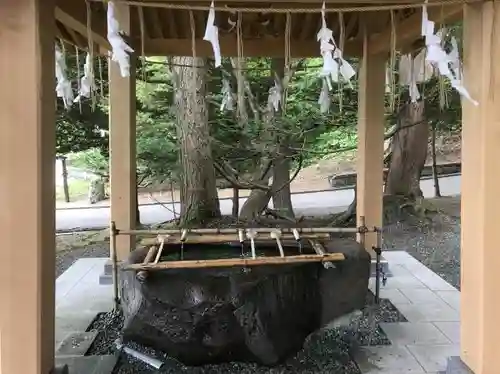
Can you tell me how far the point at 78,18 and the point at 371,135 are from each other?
2.81 m

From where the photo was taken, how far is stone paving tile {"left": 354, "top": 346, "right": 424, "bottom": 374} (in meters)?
3.34

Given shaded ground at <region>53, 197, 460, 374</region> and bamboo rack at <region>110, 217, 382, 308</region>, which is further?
shaded ground at <region>53, 197, 460, 374</region>

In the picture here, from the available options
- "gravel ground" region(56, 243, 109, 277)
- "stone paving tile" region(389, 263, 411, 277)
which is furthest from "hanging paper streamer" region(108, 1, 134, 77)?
"gravel ground" region(56, 243, 109, 277)

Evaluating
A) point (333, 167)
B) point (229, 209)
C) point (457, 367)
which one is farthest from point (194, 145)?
point (333, 167)

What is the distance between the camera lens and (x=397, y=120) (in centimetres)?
888

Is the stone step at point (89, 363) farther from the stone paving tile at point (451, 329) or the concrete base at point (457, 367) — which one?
the stone paving tile at point (451, 329)

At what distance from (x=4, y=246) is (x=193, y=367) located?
55.6 inches

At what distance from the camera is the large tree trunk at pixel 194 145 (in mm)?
7745

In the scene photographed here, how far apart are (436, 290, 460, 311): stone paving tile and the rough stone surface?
1.76 metres

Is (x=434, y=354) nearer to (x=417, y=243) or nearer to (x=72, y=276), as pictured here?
(x=72, y=276)

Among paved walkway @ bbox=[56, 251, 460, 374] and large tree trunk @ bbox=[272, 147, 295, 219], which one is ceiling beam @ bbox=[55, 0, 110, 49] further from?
large tree trunk @ bbox=[272, 147, 295, 219]

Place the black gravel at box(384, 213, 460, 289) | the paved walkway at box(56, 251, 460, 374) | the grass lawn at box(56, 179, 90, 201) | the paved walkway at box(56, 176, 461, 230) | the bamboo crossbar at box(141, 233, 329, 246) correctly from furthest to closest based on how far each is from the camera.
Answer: the grass lawn at box(56, 179, 90, 201) → the paved walkway at box(56, 176, 461, 230) → the black gravel at box(384, 213, 460, 289) → the bamboo crossbar at box(141, 233, 329, 246) → the paved walkway at box(56, 251, 460, 374)

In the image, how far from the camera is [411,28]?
407cm

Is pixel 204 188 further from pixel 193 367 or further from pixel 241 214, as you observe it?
pixel 193 367
